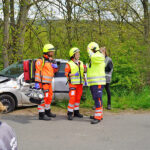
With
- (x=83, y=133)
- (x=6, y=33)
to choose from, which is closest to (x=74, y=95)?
(x=83, y=133)

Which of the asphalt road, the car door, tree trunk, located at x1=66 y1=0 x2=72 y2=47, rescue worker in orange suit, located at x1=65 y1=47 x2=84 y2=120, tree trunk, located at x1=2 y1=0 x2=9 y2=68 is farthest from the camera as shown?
tree trunk, located at x1=66 y1=0 x2=72 y2=47

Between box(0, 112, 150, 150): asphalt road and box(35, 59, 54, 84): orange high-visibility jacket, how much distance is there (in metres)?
1.05

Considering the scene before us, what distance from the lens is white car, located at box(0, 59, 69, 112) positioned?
6.19 m

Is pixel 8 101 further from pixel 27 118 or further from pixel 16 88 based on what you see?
pixel 27 118

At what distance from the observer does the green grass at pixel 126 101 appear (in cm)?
702

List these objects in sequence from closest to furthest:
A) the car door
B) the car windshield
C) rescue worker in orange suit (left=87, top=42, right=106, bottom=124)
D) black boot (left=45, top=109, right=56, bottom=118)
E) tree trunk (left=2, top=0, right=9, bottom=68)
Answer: rescue worker in orange suit (left=87, top=42, right=106, bottom=124)
black boot (left=45, top=109, right=56, bottom=118)
the car windshield
the car door
tree trunk (left=2, top=0, right=9, bottom=68)

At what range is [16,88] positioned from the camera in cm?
629

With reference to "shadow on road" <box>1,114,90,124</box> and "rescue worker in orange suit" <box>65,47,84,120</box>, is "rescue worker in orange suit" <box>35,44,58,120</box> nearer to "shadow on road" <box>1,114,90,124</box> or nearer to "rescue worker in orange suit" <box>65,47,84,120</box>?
"shadow on road" <box>1,114,90,124</box>

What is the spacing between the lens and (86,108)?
7012mm

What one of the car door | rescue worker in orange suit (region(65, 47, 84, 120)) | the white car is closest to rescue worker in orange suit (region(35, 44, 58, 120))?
rescue worker in orange suit (region(65, 47, 84, 120))

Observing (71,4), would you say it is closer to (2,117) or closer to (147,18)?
(2,117)

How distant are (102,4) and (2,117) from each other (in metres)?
4.79

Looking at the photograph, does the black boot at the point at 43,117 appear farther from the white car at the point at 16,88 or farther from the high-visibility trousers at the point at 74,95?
the white car at the point at 16,88

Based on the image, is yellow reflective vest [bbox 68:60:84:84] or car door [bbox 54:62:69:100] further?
car door [bbox 54:62:69:100]
